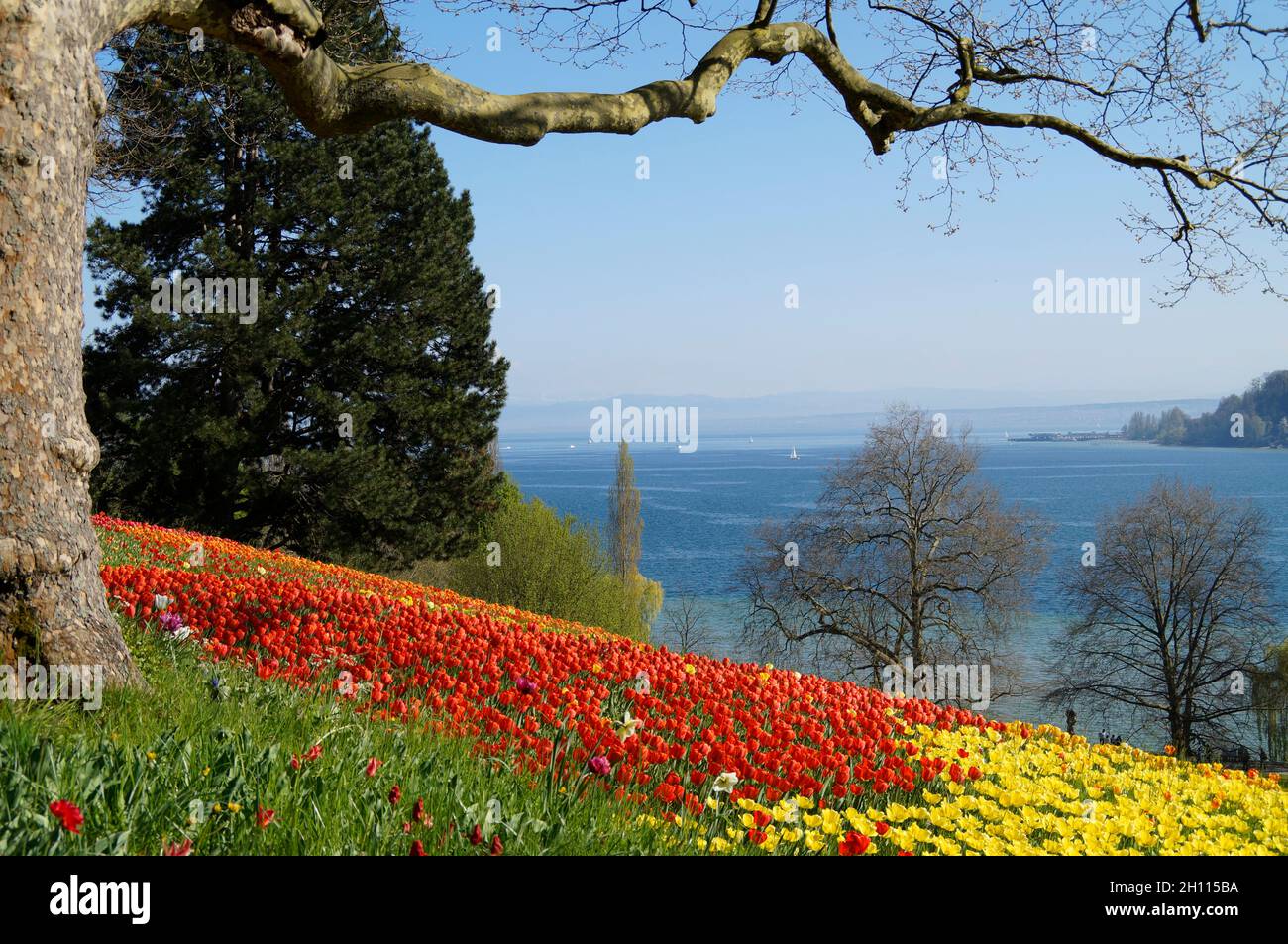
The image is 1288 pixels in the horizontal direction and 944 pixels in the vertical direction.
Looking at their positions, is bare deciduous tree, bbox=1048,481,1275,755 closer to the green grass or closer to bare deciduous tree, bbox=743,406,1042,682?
bare deciduous tree, bbox=743,406,1042,682

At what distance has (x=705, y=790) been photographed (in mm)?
5055

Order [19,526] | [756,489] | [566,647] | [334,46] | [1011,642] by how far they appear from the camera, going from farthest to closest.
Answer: [756,489] < [1011,642] < [334,46] < [566,647] < [19,526]

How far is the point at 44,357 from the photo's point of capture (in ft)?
15.4

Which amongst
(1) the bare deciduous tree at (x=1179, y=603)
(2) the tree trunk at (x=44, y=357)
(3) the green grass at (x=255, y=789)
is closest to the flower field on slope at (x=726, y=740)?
(3) the green grass at (x=255, y=789)

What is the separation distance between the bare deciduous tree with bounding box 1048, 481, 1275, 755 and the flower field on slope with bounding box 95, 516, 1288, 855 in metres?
30.0

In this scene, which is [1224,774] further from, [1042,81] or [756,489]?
[756,489]

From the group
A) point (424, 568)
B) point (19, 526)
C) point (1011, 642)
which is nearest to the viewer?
point (19, 526)

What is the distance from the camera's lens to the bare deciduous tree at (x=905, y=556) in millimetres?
34625

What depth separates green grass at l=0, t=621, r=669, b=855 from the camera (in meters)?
3.03

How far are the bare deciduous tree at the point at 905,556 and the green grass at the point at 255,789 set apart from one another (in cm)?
3023

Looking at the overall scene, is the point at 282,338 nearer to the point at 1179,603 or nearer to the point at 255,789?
the point at 255,789

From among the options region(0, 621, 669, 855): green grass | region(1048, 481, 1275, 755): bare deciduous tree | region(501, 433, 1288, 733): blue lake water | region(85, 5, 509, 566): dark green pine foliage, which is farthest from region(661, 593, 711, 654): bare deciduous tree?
region(0, 621, 669, 855): green grass
